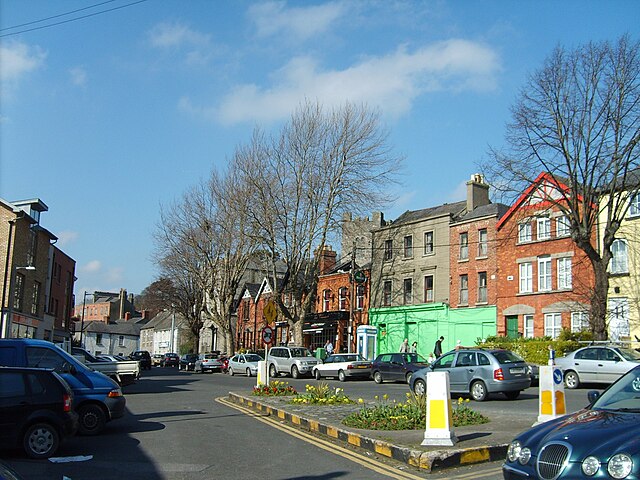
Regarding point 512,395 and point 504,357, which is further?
point 512,395

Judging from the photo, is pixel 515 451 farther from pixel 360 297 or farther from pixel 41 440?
pixel 360 297

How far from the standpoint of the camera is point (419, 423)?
11.9 metres

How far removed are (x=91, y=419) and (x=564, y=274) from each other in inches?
1163

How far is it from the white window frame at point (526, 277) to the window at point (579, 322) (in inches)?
125

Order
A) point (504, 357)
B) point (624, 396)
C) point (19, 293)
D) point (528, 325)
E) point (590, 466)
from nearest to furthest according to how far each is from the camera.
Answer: point (590, 466) → point (624, 396) → point (504, 357) → point (528, 325) → point (19, 293)

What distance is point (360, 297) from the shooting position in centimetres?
5091

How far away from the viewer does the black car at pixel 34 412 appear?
33.1 ft

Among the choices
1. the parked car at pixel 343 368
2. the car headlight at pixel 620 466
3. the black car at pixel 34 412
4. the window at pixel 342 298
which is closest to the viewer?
the car headlight at pixel 620 466

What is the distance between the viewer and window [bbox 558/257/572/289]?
36000 mm

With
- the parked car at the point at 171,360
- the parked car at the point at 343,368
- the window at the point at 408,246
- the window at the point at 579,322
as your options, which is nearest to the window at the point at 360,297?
the window at the point at 408,246

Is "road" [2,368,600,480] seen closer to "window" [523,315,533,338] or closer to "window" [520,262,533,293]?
"window" [523,315,533,338]

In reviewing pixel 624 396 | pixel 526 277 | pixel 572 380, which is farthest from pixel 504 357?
pixel 526 277

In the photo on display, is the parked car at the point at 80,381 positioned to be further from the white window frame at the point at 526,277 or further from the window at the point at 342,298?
the window at the point at 342,298

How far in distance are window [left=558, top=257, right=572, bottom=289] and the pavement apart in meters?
22.6
